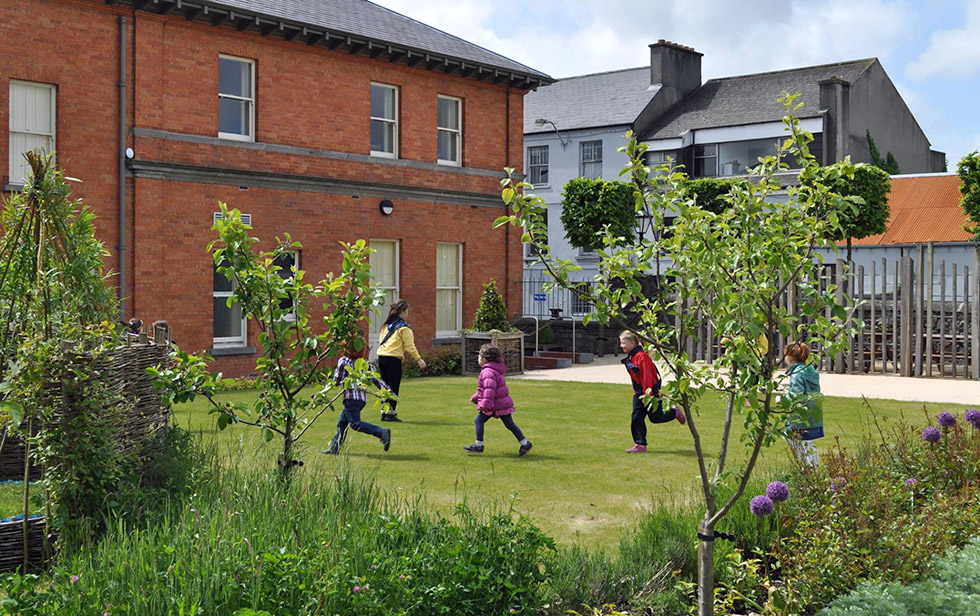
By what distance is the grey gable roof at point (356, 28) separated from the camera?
19.3m

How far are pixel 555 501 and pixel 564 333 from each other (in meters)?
19.3

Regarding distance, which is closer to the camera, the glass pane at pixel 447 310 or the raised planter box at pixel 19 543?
the raised planter box at pixel 19 543

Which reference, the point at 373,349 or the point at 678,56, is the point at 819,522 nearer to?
the point at 373,349

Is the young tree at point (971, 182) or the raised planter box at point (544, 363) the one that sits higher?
the young tree at point (971, 182)

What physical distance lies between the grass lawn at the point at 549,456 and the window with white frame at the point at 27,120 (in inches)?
211

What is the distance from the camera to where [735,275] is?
5203 mm

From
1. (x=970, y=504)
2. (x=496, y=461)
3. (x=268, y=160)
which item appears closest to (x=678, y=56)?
(x=268, y=160)

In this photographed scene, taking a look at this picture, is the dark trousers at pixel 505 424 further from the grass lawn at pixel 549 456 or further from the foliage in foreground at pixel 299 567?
the foliage in foreground at pixel 299 567

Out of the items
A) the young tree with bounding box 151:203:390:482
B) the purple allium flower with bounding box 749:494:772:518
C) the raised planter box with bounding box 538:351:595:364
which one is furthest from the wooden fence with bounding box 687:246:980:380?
the purple allium flower with bounding box 749:494:772:518

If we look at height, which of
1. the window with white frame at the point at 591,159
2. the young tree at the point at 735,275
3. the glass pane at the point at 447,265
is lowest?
the young tree at the point at 735,275

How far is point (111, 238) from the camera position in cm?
1816

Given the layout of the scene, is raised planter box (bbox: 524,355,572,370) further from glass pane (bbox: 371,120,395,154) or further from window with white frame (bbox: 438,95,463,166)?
glass pane (bbox: 371,120,395,154)

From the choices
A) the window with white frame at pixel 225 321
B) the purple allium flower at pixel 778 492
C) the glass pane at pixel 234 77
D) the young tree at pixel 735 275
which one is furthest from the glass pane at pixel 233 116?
the purple allium flower at pixel 778 492

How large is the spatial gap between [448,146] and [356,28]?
3.81m
